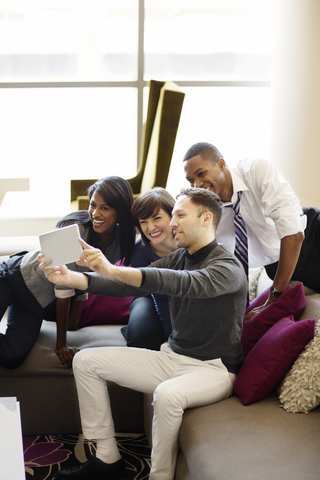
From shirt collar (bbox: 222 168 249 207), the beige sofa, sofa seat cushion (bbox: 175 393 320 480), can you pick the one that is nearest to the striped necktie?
shirt collar (bbox: 222 168 249 207)

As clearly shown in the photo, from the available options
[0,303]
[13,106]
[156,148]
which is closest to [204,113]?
[156,148]

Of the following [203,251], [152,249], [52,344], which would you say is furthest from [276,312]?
[52,344]

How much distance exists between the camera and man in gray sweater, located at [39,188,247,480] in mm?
1688

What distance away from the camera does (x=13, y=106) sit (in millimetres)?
4312

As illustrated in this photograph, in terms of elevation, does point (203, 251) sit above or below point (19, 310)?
above

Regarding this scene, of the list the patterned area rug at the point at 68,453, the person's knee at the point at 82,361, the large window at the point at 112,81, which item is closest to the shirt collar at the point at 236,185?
the person's knee at the point at 82,361

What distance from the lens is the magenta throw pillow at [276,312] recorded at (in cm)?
189

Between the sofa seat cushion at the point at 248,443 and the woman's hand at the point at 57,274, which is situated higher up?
the woman's hand at the point at 57,274

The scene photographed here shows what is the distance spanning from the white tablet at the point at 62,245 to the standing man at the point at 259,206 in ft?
2.28

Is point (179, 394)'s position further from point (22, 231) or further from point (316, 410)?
point (22, 231)

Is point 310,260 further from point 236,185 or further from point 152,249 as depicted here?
point 152,249

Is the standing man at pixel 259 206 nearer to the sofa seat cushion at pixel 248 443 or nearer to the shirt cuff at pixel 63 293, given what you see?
the sofa seat cushion at pixel 248 443

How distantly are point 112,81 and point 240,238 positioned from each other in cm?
264

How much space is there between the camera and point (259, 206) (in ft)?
7.32
